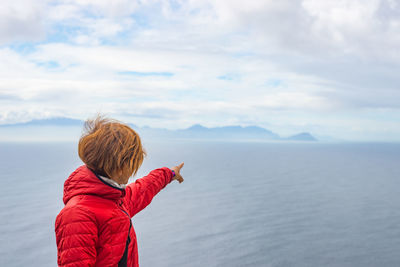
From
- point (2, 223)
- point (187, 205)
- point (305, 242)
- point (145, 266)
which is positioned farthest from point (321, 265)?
point (2, 223)

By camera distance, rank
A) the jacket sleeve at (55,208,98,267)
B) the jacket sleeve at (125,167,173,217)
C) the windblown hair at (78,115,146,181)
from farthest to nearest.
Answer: the jacket sleeve at (125,167,173,217) < the windblown hair at (78,115,146,181) < the jacket sleeve at (55,208,98,267)

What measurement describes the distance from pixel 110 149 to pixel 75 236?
1.77ft

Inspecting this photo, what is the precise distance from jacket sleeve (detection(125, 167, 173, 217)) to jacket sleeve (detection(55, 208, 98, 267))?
0.66 metres

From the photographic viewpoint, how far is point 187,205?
3469 centimetres

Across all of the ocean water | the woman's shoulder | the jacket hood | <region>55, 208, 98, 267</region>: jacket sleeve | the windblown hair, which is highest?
the windblown hair

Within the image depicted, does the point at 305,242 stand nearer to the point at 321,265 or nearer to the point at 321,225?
the point at 321,265

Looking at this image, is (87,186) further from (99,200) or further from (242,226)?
(242,226)

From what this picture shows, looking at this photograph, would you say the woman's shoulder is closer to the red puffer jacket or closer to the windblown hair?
the red puffer jacket

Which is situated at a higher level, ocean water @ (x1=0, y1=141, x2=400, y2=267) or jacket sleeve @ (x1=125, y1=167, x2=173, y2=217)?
jacket sleeve @ (x1=125, y1=167, x2=173, y2=217)

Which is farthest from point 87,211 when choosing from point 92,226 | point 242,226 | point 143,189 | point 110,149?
point 242,226

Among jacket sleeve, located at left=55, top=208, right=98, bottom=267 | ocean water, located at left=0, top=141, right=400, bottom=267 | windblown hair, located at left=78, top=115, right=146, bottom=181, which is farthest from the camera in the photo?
ocean water, located at left=0, top=141, right=400, bottom=267

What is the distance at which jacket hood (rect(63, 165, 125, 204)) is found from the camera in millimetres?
1877

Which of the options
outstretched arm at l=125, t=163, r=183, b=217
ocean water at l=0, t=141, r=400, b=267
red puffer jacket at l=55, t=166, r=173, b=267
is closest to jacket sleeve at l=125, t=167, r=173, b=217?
outstretched arm at l=125, t=163, r=183, b=217

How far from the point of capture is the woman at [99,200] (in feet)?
5.84
